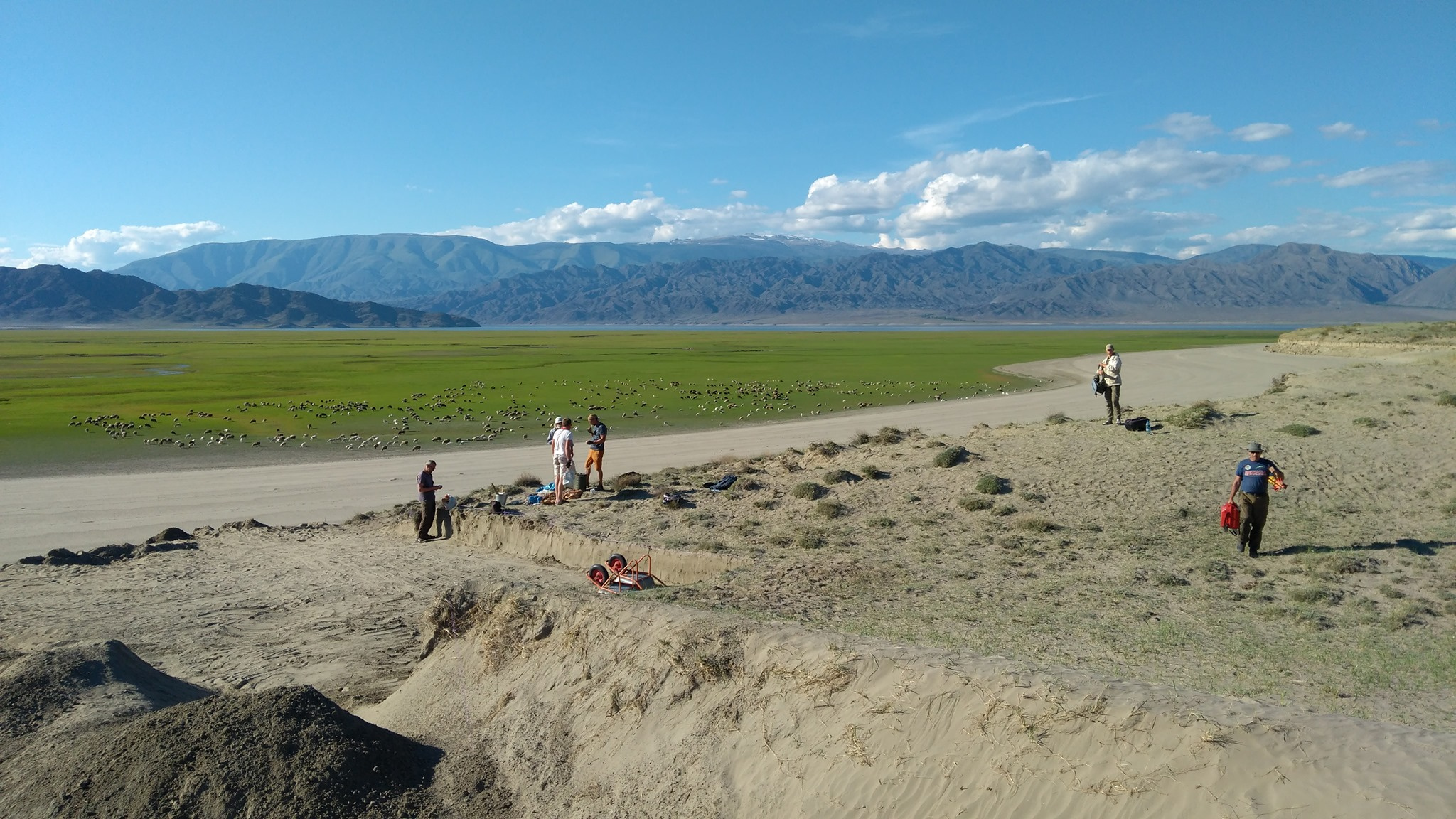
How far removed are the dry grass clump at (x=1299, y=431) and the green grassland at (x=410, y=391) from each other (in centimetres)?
2208

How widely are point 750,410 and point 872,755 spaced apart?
35877 millimetres

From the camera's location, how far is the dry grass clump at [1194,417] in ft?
73.2

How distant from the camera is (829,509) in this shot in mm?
17344

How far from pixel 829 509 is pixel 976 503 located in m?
2.85

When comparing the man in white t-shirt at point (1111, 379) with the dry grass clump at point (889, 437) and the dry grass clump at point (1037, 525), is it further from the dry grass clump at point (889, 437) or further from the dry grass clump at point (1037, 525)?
the dry grass clump at point (1037, 525)

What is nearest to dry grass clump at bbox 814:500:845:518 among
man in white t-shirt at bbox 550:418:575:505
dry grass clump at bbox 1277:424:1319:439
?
man in white t-shirt at bbox 550:418:575:505

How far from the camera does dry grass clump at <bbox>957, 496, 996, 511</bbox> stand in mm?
17250

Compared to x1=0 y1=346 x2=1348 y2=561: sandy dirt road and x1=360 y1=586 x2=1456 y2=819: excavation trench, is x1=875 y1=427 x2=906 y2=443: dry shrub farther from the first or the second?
x1=360 y1=586 x2=1456 y2=819: excavation trench

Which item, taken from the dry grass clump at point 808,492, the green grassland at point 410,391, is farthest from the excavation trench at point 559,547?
the green grassland at point 410,391

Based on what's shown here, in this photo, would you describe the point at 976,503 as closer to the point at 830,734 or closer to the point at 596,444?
the point at 596,444

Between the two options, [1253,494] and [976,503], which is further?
[976,503]

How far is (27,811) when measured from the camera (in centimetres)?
776

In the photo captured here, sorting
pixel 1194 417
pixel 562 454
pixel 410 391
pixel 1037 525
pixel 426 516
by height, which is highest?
pixel 1194 417

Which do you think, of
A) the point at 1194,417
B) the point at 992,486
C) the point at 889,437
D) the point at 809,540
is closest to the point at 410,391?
the point at 889,437
